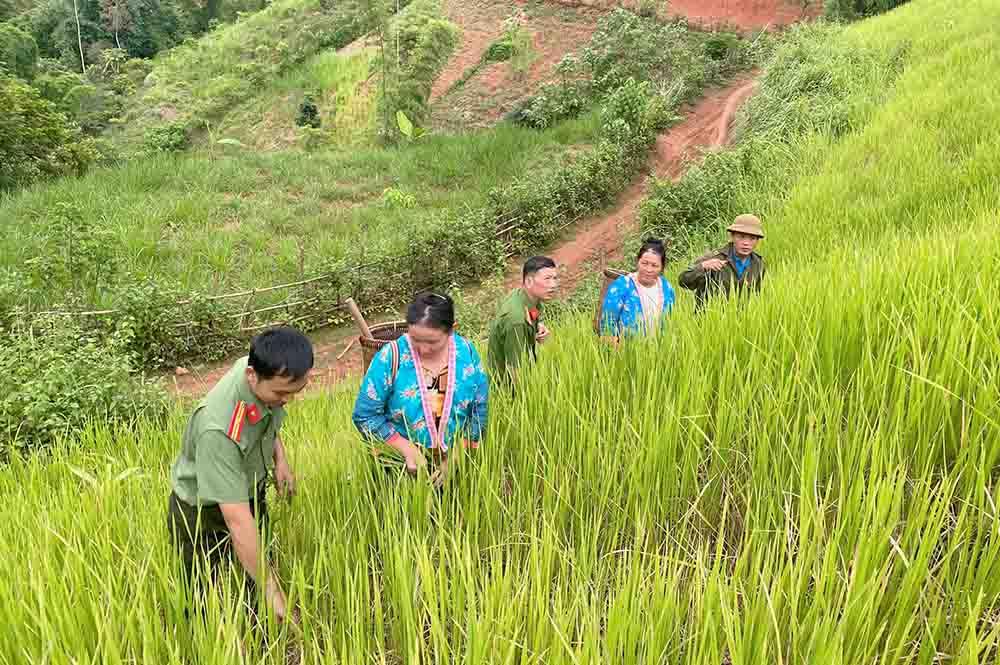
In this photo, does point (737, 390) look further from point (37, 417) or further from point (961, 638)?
point (37, 417)

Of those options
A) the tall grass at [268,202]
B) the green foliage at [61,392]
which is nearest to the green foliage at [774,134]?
the tall grass at [268,202]

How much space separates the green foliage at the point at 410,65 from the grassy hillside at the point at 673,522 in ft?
58.1

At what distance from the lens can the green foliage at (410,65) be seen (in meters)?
18.8

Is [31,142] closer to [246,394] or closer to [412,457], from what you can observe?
[246,394]

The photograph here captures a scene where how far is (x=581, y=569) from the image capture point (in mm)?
1338

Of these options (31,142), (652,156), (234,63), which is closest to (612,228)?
(652,156)

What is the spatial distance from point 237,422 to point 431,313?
0.71 metres

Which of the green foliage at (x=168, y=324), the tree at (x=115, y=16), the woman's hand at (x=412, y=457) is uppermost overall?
the tree at (x=115, y=16)

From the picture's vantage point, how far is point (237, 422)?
175 cm

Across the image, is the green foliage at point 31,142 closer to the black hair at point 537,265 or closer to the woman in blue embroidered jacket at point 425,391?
the black hair at point 537,265

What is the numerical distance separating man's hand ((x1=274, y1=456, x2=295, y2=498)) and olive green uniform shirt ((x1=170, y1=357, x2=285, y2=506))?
0.16 meters

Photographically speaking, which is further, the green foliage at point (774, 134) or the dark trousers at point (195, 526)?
the green foliage at point (774, 134)

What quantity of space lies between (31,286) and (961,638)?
33.3ft

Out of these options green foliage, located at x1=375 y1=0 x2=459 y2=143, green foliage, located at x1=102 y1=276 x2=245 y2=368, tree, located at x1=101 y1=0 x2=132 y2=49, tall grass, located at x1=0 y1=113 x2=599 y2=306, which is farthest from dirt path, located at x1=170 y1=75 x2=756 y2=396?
tree, located at x1=101 y1=0 x2=132 y2=49
